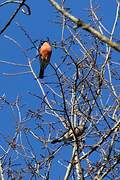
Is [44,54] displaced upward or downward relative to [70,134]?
upward

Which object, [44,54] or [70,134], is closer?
[70,134]

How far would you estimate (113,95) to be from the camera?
5.09m

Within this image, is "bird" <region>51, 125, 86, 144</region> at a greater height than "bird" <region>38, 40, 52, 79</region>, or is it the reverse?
"bird" <region>38, 40, 52, 79</region>

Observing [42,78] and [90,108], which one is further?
[42,78]

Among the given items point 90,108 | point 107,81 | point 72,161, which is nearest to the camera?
point 72,161

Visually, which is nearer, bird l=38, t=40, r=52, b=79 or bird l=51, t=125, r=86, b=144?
bird l=51, t=125, r=86, b=144

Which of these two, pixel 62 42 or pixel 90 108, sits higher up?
pixel 62 42

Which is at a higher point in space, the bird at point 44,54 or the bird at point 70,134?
the bird at point 44,54

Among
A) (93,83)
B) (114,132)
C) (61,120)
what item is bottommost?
(114,132)

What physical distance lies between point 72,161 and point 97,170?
549 millimetres

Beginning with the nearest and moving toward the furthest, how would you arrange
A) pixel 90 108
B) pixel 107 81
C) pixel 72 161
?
1. pixel 72 161
2. pixel 90 108
3. pixel 107 81

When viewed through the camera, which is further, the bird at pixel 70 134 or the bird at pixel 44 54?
the bird at pixel 44 54

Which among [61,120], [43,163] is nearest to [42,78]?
[61,120]

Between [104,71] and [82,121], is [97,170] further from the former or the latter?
[104,71]
